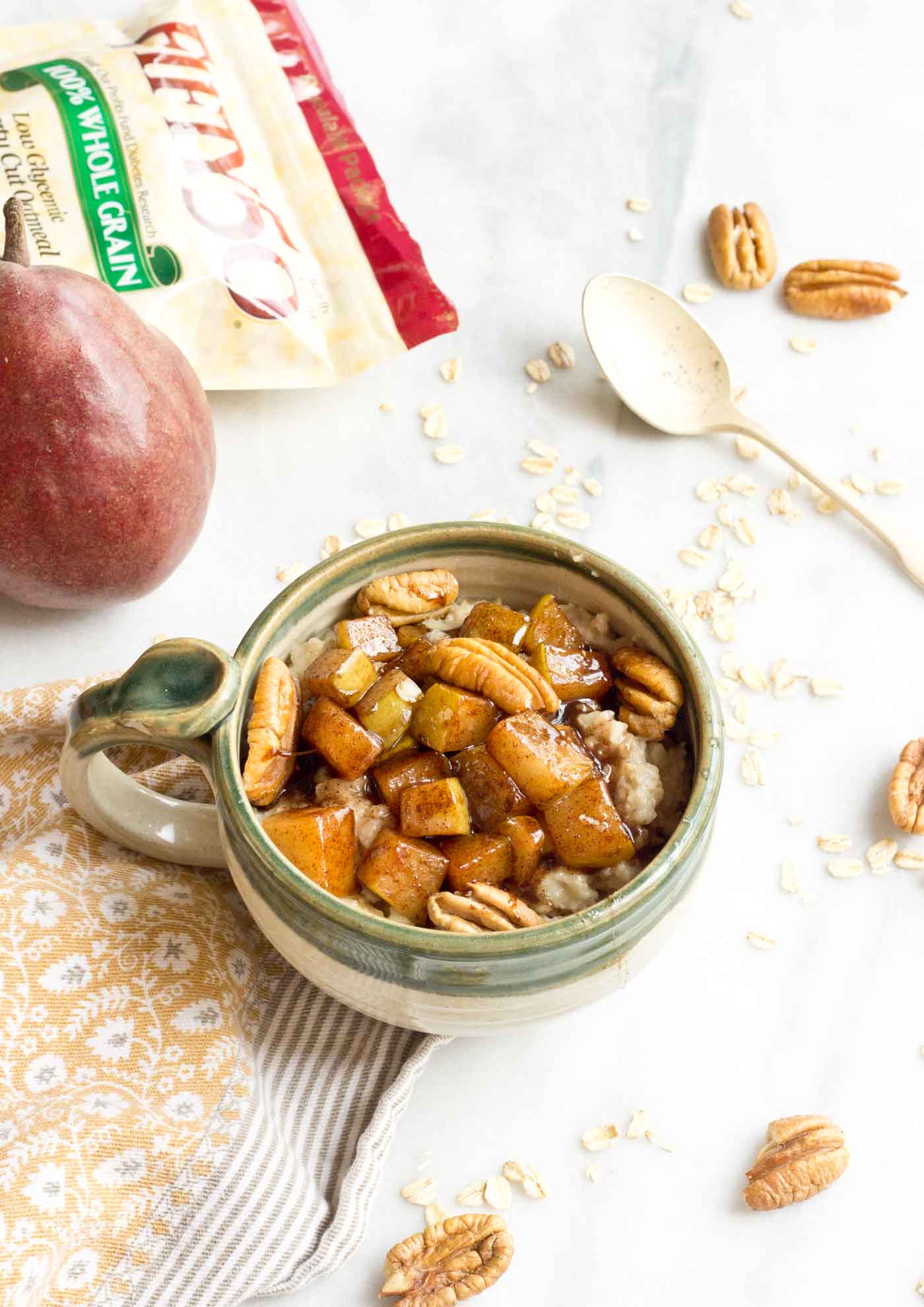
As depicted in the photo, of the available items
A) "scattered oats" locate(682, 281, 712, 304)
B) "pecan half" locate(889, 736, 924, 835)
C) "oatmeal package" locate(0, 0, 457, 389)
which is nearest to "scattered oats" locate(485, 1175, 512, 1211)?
"pecan half" locate(889, 736, 924, 835)

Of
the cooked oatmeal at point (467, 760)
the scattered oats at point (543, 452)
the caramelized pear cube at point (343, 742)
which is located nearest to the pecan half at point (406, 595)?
the cooked oatmeal at point (467, 760)

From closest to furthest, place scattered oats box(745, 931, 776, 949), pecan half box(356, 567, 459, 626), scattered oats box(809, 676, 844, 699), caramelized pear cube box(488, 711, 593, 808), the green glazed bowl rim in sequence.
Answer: the green glazed bowl rim
caramelized pear cube box(488, 711, 593, 808)
pecan half box(356, 567, 459, 626)
scattered oats box(745, 931, 776, 949)
scattered oats box(809, 676, 844, 699)

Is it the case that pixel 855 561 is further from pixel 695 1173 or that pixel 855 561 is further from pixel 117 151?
pixel 117 151

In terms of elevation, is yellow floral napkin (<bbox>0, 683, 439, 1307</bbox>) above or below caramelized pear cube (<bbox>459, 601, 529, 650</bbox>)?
below

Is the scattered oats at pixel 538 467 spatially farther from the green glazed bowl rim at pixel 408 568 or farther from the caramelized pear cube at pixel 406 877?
the caramelized pear cube at pixel 406 877

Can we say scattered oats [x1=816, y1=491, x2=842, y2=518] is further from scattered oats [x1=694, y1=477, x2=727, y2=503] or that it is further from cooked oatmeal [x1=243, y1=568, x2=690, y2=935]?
cooked oatmeal [x1=243, y1=568, x2=690, y2=935]

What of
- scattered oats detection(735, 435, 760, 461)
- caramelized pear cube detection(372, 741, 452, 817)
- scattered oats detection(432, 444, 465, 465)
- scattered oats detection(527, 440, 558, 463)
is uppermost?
caramelized pear cube detection(372, 741, 452, 817)

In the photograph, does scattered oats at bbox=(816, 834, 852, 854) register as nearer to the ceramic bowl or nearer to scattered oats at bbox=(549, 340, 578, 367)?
the ceramic bowl

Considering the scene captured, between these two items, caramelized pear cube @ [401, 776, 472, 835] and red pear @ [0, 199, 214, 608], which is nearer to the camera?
caramelized pear cube @ [401, 776, 472, 835]

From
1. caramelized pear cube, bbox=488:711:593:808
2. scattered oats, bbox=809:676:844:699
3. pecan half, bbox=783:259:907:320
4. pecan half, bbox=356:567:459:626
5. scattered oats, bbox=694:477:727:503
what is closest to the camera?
caramelized pear cube, bbox=488:711:593:808
